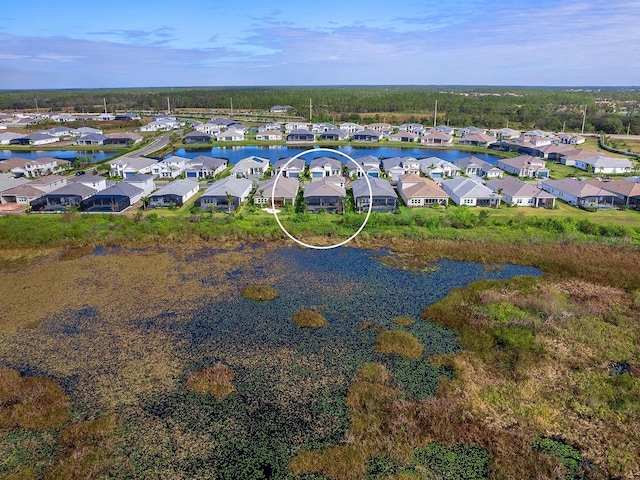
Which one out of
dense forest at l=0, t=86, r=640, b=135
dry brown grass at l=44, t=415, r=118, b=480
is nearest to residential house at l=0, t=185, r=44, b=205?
dry brown grass at l=44, t=415, r=118, b=480

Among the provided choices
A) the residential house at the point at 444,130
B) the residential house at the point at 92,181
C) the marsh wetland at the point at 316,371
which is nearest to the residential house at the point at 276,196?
the marsh wetland at the point at 316,371

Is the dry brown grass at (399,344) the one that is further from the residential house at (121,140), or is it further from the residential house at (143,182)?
the residential house at (121,140)

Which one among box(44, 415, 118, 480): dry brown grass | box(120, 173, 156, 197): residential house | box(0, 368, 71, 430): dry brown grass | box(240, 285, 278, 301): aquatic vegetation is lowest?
box(44, 415, 118, 480): dry brown grass

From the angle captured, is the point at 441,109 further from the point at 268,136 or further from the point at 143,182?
the point at 143,182

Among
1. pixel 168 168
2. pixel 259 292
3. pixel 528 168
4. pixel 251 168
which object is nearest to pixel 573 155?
pixel 528 168

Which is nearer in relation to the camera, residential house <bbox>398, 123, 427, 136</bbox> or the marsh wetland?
the marsh wetland

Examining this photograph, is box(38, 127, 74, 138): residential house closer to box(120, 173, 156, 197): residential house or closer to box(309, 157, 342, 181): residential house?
box(120, 173, 156, 197): residential house

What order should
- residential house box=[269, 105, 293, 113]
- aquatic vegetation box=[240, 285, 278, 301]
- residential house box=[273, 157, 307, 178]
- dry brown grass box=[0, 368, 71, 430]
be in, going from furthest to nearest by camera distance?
residential house box=[269, 105, 293, 113] → residential house box=[273, 157, 307, 178] → aquatic vegetation box=[240, 285, 278, 301] → dry brown grass box=[0, 368, 71, 430]
